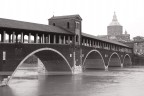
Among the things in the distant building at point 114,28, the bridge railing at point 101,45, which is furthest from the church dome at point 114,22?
the bridge railing at point 101,45

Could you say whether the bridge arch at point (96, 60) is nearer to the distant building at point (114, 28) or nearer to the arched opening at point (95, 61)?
the arched opening at point (95, 61)

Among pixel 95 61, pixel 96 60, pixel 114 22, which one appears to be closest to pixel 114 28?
pixel 114 22

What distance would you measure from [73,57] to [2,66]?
1653cm

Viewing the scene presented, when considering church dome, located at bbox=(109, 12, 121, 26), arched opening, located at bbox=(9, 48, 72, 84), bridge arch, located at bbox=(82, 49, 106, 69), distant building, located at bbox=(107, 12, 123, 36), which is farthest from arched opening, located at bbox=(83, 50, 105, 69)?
church dome, located at bbox=(109, 12, 121, 26)

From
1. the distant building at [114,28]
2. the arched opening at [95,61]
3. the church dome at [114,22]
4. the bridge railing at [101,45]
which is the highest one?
the church dome at [114,22]

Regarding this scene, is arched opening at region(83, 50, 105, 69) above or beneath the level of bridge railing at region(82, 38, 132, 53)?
beneath

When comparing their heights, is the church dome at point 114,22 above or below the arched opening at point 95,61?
above

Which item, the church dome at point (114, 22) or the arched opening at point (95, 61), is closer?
the arched opening at point (95, 61)

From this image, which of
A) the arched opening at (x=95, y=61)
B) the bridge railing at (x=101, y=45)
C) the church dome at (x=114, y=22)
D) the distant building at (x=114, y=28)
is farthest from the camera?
the church dome at (x=114, y=22)

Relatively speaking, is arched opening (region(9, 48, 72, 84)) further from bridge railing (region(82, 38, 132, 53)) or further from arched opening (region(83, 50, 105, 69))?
arched opening (region(83, 50, 105, 69))

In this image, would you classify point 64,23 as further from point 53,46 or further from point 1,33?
point 1,33

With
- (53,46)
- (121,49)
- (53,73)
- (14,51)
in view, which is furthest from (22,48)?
(121,49)

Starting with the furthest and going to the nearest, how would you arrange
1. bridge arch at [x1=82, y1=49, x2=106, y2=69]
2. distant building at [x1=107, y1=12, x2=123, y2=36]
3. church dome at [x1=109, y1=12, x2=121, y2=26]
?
church dome at [x1=109, y1=12, x2=121, y2=26], distant building at [x1=107, y1=12, x2=123, y2=36], bridge arch at [x1=82, y1=49, x2=106, y2=69]

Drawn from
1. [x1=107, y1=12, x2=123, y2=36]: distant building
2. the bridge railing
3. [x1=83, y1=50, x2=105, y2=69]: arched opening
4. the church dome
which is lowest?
[x1=83, y1=50, x2=105, y2=69]: arched opening
